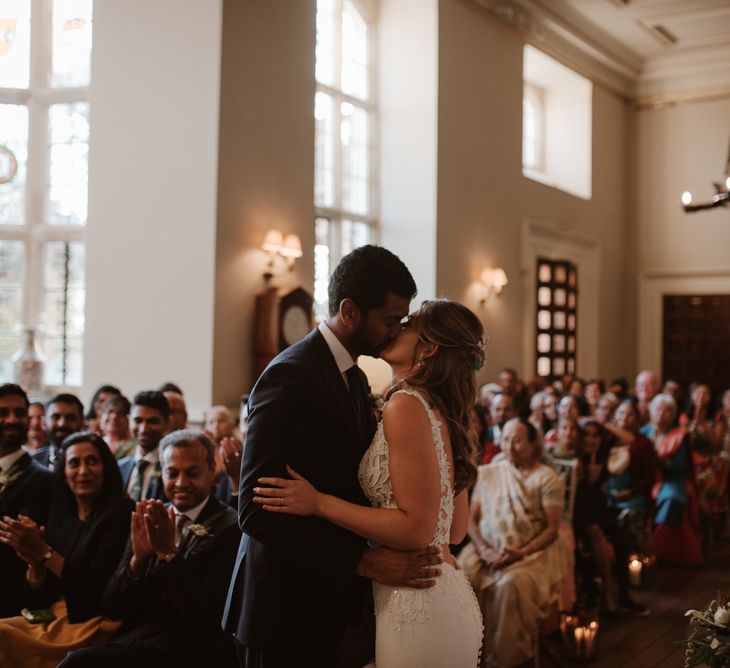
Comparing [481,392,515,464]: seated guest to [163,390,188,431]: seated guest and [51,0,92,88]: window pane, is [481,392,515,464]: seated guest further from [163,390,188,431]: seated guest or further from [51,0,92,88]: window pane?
[51,0,92,88]: window pane

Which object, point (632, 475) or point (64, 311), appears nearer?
point (632, 475)

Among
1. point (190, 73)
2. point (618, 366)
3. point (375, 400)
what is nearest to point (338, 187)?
point (190, 73)

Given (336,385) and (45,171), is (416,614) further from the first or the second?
(45,171)

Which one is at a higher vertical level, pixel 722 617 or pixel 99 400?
pixel 99 400

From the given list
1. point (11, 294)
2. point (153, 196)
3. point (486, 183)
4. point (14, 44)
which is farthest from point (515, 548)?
point (486, 183)

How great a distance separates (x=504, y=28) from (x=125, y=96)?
19.2ft

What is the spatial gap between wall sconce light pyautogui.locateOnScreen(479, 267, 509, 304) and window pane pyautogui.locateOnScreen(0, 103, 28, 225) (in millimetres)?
5550

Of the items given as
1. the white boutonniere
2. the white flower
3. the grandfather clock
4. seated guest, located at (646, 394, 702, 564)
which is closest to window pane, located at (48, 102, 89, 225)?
the grandfather clock

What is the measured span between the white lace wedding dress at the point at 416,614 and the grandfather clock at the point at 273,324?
572 cm

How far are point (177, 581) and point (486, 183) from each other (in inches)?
365

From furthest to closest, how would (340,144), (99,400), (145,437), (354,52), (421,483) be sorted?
(354,52)
(340,144)
(99,400)
(145,437)
(421,483)

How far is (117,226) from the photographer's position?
8.27 m

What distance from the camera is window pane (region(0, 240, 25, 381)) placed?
8.91m

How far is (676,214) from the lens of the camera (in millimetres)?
15406
